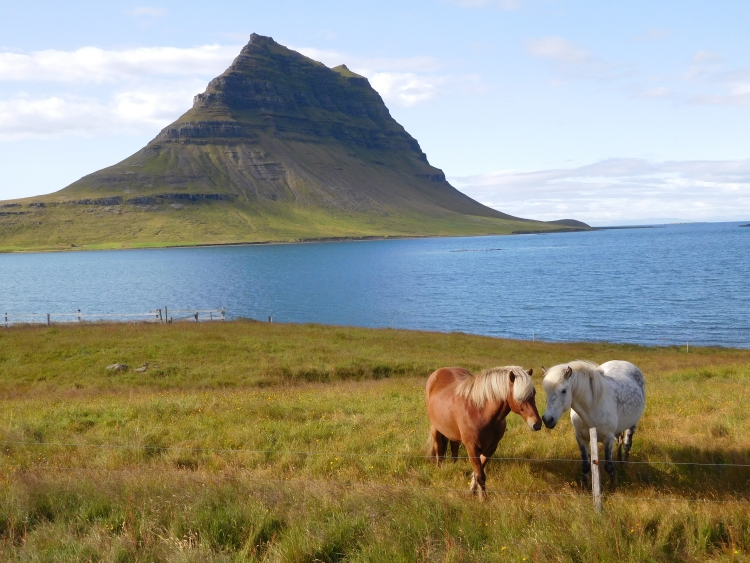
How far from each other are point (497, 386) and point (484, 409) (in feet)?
1.46

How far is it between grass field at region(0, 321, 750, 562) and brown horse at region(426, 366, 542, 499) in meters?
0.61

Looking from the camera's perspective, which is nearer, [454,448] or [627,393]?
[627,393]

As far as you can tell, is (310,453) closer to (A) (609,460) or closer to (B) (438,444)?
(B) (438,444)

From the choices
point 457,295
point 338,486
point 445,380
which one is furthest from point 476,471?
point 457,295

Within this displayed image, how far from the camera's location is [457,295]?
83250 millimetres

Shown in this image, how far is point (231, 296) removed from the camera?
8575 centimetres

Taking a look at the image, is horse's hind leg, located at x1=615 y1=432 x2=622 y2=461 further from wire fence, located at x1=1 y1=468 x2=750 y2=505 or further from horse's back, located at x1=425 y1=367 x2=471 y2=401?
horse's back, located at x1=425 y1=367 x2=471 y2=401

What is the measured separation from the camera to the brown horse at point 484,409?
27.9 feet

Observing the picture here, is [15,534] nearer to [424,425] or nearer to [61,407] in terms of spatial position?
[424,425]

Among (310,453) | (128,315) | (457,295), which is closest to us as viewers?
(310,453)

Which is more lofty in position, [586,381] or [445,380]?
[586,381]

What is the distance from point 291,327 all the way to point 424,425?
32.1 meters

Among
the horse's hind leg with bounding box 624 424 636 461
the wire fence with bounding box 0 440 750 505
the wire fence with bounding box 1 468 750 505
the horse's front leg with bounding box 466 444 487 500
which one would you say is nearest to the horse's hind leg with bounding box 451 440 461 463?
the wire fence with bounding box 0 440 750 505

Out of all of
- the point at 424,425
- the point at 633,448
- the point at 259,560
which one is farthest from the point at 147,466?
the point at 633,448
